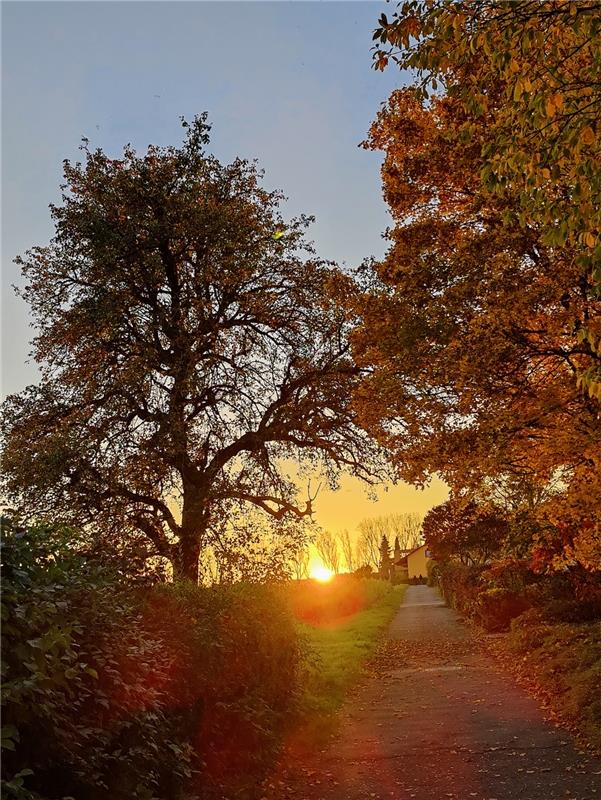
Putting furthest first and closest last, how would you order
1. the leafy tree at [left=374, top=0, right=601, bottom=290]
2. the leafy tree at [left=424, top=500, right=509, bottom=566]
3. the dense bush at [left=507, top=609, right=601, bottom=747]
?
the leafy tree at [left=424, top=500, right=509, bottom=566] < the dense bush at [left=507, top=609, right=601, bottom=747] < the leafy tree at [left=374, top=0, right=601, bottom=290]

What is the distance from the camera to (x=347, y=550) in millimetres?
106125

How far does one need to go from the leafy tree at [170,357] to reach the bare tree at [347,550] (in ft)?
294

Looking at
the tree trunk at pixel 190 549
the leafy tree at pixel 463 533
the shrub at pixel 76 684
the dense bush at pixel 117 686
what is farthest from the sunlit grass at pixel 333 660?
the shrub at pixel 76 684

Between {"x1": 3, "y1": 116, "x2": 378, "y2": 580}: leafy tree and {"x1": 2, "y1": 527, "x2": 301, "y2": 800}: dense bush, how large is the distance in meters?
5.94

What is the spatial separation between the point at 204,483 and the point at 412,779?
28.1 feet

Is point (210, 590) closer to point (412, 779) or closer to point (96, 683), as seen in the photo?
point (412, 779)

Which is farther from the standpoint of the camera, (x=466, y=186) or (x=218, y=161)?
(x=218, y=161)

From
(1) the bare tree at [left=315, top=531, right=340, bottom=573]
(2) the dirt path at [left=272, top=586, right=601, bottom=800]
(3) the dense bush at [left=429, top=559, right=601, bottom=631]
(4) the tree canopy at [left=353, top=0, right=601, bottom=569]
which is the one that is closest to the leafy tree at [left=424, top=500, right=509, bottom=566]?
(3) the dense bush at [left=429, top=559, right=601, bottom=631]

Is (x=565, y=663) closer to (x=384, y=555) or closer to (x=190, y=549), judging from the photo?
(x=190, y=549)

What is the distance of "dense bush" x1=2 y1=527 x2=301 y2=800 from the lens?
3.83 metres

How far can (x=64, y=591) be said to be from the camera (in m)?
4.54

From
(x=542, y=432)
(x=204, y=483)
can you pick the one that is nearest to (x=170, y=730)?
(x=542, y=432)

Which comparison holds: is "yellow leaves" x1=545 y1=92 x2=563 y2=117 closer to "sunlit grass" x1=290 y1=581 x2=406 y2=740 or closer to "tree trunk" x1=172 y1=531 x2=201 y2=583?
"sunlit grass" x1=290 y1=581 x2=406 y2=740

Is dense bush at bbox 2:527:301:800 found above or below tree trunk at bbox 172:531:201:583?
below
